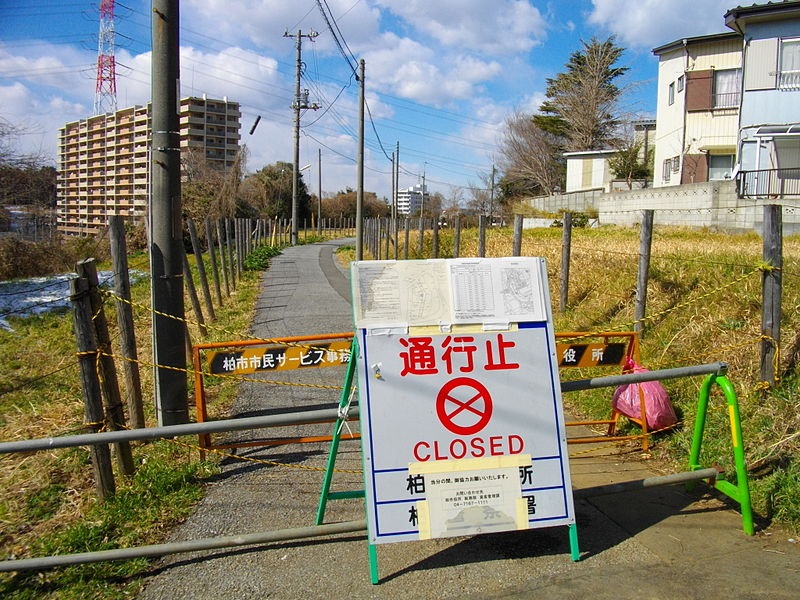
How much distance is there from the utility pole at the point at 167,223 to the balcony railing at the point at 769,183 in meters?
20.4

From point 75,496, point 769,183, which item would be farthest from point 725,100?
point 75,496

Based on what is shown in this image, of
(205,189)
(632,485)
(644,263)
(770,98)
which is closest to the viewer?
(632,485)

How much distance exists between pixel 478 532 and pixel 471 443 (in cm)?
46

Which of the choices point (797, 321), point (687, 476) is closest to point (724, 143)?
point (797, 321)

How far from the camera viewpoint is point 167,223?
17.2 ft

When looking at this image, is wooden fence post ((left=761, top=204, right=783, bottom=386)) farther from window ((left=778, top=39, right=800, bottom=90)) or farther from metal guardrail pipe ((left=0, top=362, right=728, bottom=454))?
window ((left=778, top=39, right=800, bottom=90))

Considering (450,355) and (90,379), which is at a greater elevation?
(450,355)

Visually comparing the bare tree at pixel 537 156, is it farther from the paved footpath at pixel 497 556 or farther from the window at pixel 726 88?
the paved footpath at pixel 497 556

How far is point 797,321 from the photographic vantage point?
227 inches

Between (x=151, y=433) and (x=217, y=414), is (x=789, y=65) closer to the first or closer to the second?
(x=217, y=414)

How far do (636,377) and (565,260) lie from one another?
563cm

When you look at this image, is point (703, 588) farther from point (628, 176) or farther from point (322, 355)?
point (628, 176)

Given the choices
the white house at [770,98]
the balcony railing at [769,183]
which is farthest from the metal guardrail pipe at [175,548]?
the white house at [770,98]

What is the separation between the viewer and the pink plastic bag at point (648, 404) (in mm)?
5301
